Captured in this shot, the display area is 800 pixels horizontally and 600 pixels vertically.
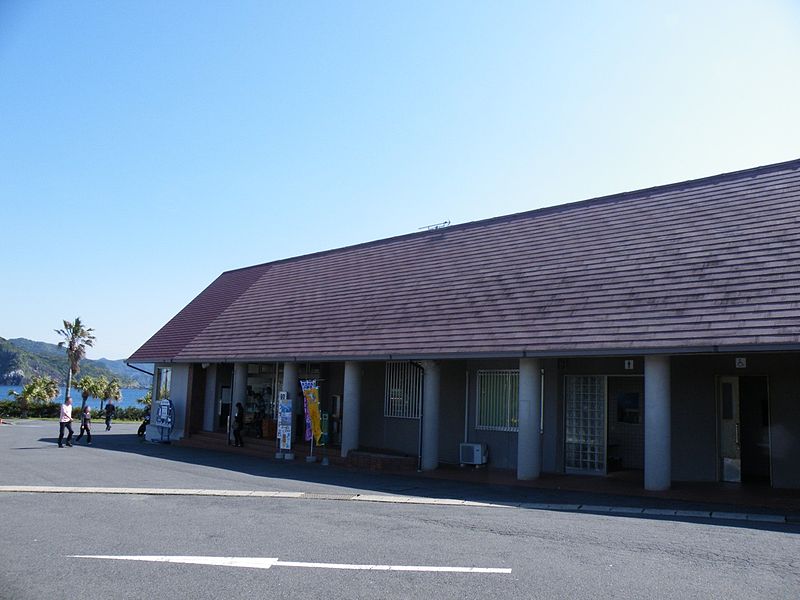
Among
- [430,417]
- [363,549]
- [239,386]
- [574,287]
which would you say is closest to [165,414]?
[239,386]

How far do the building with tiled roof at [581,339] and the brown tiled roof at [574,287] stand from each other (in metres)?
0.05

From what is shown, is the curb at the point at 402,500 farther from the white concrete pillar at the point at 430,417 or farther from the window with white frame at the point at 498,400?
the window with white frame at the point at 498,400

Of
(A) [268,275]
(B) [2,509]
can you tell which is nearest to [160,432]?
(A) [268,275]

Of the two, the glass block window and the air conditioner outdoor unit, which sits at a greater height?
the glass block window

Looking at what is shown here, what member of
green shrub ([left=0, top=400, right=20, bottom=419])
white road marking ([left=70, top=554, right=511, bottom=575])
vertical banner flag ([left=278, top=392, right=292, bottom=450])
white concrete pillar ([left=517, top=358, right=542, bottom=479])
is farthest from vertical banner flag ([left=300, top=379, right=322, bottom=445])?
green shrub ([left=0, top=400, right=20, bottom=419])

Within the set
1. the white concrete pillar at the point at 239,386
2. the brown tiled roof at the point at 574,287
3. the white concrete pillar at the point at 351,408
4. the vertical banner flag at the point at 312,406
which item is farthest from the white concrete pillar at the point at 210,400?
the white concrete pillar at the point at 351,408

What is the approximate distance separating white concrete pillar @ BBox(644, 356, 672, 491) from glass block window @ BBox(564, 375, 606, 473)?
8.39 feet

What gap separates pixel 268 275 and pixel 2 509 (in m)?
19.0

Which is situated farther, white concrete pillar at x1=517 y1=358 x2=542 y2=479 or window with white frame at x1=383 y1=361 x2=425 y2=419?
window with white frame at x1=383 y1=361 x2=425 y2=419

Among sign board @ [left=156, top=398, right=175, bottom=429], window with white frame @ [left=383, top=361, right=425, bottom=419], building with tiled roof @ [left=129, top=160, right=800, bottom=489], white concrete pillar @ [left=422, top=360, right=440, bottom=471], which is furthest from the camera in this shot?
sign board @ [left=156, top=398, right=175, bottom=429]

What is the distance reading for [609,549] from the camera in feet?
26.5

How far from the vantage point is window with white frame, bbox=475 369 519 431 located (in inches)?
693

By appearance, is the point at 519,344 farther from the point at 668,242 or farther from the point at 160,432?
the point at 160,432

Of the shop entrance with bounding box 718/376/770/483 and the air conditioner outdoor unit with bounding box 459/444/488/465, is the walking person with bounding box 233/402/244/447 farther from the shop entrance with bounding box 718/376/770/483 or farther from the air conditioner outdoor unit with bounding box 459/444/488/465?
the shop entrance with bounding box 718/376/770/483
